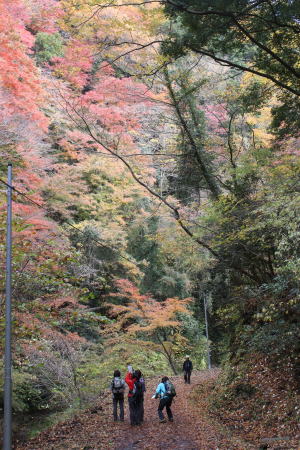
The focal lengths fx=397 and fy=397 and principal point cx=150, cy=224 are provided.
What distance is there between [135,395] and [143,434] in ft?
2.82

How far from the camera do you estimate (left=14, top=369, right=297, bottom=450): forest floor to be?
7.68m

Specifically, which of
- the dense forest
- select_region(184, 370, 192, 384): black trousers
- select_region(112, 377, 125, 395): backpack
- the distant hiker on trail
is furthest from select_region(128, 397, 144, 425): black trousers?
select_region(184, 370, 192, 384): black trousers

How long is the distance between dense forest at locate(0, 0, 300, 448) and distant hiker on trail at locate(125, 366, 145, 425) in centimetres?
178

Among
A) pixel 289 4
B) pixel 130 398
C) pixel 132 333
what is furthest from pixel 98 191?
pixel 289 4

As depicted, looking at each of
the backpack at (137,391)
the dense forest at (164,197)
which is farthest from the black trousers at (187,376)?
the backpack at (137,391)

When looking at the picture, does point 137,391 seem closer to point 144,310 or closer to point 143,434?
point 143,434

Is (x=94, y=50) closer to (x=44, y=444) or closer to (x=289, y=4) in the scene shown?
(x=289, y=4)

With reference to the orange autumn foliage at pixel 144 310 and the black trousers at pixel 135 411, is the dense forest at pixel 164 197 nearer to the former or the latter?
the orange autumn foliage at pixel 144 310

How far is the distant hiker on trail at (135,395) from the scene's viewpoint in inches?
365

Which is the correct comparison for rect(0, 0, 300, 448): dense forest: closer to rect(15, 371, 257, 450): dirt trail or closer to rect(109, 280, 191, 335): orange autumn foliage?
rect(109, 280, 191, 335): orange autumn foliage

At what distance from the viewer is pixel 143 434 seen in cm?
864

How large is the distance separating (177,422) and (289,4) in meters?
9.20

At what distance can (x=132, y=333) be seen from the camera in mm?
17938

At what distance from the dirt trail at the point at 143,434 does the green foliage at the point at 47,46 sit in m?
21.7
